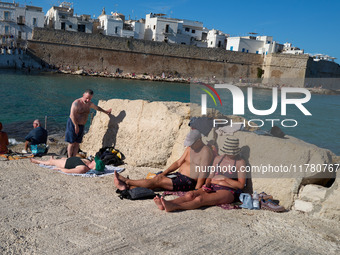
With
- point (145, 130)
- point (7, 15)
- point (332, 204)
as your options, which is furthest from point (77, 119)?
point (7, 15)

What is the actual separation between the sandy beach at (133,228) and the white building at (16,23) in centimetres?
4089

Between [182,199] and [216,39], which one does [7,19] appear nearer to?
[216,39]

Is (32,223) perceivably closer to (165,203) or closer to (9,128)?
(165,203)

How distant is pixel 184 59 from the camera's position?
1790 inches

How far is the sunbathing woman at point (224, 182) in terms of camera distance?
12.7ft

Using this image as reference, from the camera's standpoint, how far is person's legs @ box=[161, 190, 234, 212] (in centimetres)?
367

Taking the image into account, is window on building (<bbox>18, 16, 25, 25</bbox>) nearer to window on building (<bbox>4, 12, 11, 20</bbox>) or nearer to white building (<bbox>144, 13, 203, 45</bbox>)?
window on building (<bbox>4, 12, 11, 20</bbox>)

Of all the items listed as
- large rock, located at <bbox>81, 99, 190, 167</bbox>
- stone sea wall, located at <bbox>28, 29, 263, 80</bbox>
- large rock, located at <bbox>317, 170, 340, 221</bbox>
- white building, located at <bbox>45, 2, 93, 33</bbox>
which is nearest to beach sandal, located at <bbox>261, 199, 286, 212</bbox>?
large rock, located at <bbox>317, 170, 340, 221</bbox>

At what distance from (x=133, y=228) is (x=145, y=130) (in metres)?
2.65

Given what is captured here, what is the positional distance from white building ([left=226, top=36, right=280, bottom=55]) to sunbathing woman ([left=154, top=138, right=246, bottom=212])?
4948 cm

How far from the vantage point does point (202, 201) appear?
12.6 feet

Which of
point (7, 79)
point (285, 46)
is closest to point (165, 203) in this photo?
point (7, 79)

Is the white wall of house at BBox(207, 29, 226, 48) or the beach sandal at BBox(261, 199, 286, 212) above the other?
the white wall of house at BBox(207, 29, 226, 48)

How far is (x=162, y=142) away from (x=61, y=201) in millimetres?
2121
